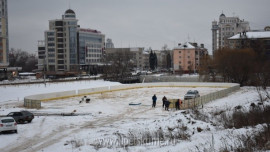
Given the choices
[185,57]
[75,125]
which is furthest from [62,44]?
[75,125]

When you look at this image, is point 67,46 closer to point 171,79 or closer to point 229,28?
point 171,79

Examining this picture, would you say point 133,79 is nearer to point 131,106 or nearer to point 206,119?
point 131,106

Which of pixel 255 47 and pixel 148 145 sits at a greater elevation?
pixel 255 47

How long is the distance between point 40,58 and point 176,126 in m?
127

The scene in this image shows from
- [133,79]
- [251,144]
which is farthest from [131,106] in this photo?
[133,79]

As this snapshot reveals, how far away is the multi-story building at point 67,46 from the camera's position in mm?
125812

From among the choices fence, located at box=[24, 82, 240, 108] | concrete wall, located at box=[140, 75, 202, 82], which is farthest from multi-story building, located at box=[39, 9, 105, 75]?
fence, located at box=[24, 82, 240, 108]

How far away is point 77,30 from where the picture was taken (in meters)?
129

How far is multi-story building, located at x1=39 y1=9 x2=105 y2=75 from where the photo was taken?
125812 millimetres

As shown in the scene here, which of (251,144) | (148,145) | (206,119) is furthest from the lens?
(206,119)

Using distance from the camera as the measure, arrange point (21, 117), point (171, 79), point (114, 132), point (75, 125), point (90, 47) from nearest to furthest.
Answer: point (114, 132), point (75, 125), point (21, 117), point (171, 79), point (90, 47)

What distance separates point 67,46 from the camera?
417 ft

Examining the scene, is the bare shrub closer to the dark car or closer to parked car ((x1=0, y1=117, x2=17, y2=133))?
parked car ((x1=0, y1=117, x2=17, y2=133))

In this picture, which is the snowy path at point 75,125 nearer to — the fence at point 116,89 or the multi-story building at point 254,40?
the fence at point 116,89
